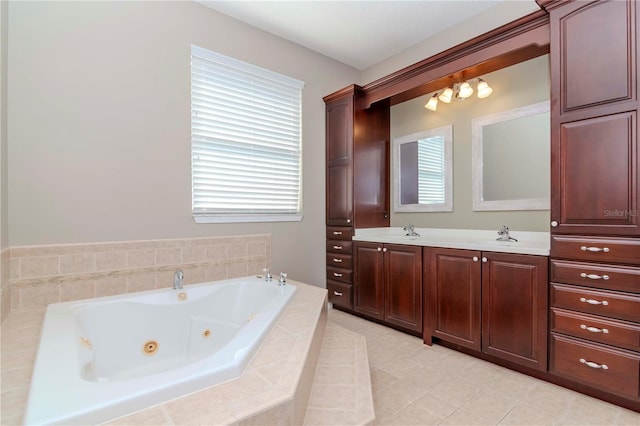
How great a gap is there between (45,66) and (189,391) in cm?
218

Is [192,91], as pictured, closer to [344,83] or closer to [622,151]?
[344,83]

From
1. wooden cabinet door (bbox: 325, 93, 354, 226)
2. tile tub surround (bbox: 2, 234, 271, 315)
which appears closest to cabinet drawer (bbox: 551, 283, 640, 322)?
wooden cabinet door (bbox: 325, 93, 354, 226)

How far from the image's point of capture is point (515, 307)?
1.93 m

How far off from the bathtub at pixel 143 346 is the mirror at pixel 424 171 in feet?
5.54

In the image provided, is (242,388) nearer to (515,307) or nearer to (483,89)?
(515,307)

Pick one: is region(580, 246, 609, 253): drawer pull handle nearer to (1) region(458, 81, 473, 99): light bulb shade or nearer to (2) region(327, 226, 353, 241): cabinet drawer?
(1) region(458, 81, 473, 99): light bulb shade

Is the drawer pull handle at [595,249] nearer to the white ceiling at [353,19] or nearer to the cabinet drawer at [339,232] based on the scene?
the cabinet drawer at [339,232]

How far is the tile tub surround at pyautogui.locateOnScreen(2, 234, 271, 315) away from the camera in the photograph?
6.07ft

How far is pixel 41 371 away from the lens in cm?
103

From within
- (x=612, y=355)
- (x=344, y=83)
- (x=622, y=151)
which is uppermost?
(x=344, y=83)

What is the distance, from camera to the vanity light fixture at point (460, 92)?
101 inches

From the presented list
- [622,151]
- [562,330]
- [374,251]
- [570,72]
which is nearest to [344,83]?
[374,251]

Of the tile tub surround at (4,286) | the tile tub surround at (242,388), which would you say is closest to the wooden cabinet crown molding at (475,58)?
the tile tub surround at (242,388)

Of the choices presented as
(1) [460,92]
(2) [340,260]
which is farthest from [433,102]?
(2) [340,260]
